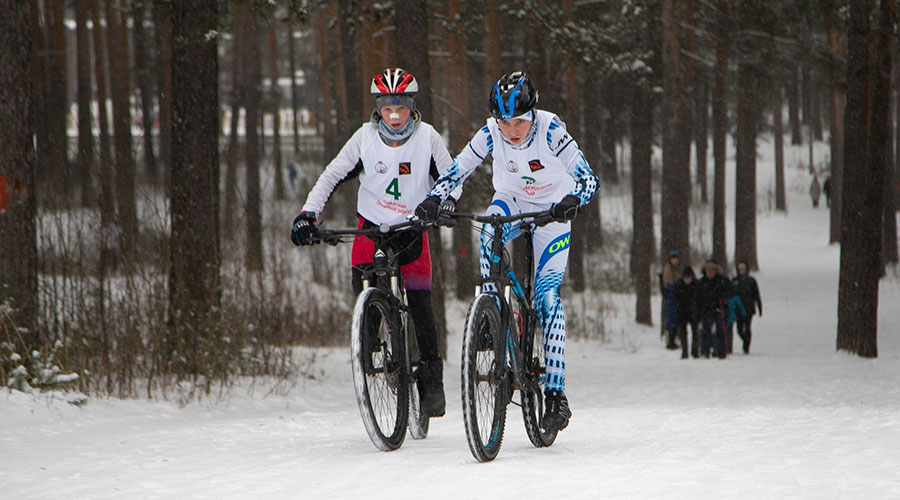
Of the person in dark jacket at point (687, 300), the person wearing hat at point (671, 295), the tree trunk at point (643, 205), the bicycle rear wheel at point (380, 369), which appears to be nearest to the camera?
the bicycle rear wheel at point (380, 369)

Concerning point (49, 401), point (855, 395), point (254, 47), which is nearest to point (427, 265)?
point (49, 401)

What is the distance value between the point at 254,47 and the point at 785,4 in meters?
13.7

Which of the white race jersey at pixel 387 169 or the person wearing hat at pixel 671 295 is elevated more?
the white race jersey at pixel 387 169

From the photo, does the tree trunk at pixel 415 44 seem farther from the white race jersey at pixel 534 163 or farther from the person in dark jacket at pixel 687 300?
the white race jersey at pixel 534 163

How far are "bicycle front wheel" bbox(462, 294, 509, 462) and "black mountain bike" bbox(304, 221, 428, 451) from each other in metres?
0.67

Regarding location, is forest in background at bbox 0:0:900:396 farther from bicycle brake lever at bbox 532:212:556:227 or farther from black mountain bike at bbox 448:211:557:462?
bicycle brake lever at bbox 532:212:556:227

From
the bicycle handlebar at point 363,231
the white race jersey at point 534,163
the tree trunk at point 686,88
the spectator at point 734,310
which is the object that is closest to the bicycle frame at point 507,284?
the bicycle handlebar at point 363,231

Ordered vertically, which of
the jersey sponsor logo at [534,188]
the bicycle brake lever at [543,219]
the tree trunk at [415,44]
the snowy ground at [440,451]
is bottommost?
the snowy ground at [440,451]

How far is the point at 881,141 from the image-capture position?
15.4 meters

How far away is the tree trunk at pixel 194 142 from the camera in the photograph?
1024 centimetres

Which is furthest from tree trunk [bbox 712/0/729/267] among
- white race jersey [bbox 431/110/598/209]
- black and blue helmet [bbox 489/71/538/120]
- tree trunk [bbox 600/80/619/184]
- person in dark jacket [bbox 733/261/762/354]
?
black and blue helmet [bbox 489/71/538/120]

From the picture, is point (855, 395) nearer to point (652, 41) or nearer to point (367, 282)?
point (367, 282)

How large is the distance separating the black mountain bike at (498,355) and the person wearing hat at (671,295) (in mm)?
12869

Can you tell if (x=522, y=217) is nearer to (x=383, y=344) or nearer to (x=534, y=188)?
(x=534, y=188)
